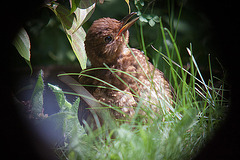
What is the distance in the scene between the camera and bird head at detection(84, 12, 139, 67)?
1184mm

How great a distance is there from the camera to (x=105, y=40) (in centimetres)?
120

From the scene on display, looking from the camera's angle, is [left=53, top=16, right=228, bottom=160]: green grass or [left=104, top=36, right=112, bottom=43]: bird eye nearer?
[left=53, top=16, right=228, bottom=160]: green grass

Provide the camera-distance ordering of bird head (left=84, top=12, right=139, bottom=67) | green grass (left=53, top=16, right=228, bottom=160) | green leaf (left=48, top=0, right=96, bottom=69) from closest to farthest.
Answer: green grass (left=53, top=16, right=228, bottom=160), green leaf (left=48, top=0, right=96, bottom=69), bird head (left=84, top=12, right=139, bottom=67)

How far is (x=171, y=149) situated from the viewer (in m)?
0.80

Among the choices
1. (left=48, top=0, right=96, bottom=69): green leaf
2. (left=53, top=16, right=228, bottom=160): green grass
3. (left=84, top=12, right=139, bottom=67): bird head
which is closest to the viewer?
(left=53, top=16, right=228, bottom=160): green grass

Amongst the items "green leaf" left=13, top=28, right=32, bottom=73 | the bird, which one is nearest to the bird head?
the bird

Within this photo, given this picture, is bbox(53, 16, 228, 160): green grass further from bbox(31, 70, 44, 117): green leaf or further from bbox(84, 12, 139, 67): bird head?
bbox(84, 12, 139, 67): bird head

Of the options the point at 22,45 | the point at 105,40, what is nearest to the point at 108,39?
the point at 105,40

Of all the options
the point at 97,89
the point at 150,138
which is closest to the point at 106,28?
the point at 97,89

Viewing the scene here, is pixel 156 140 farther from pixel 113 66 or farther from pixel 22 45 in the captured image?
pixel 22 45

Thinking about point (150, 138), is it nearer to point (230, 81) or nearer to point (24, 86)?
point (230, 81)

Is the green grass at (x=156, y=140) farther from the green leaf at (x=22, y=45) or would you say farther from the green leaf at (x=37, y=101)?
the green leaf at (x=22, y=45)

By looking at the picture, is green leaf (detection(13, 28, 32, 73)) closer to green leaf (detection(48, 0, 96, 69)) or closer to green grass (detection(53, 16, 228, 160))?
green leaf (detection(48, 0, 96, 69))

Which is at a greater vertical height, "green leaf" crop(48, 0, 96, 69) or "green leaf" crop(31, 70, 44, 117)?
"green leaf" crop(48, 0, 96, 69)
